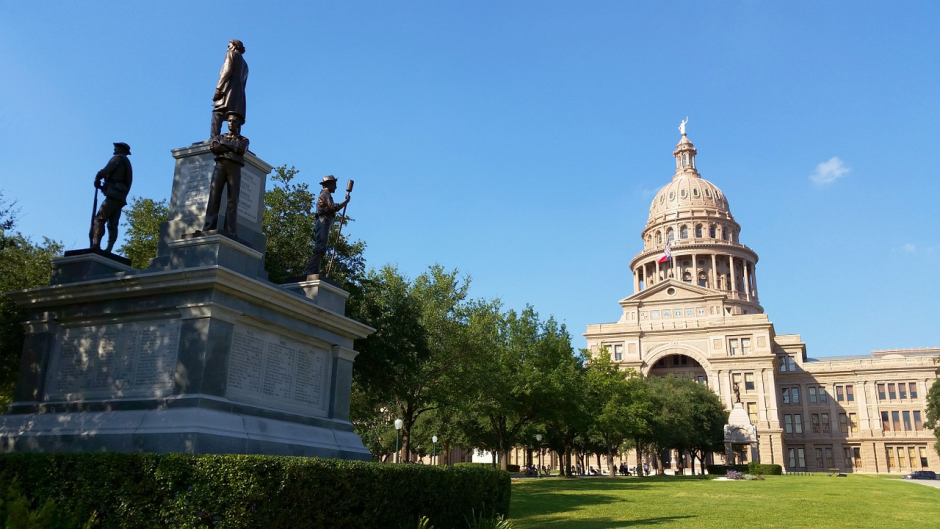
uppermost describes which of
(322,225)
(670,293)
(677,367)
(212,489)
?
(670,293)

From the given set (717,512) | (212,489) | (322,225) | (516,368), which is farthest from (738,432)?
(212,489)

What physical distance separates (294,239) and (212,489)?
49.9 ft

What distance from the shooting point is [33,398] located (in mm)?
11984

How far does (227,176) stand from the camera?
12.3 metres

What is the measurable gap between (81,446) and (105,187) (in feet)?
16.7

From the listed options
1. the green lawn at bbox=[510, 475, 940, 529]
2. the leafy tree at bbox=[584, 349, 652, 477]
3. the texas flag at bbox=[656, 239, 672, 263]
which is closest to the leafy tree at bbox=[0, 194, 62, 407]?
the green lawn at bbox=[510, 475, 940, 529]

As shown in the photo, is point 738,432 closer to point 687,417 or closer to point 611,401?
point 687,417

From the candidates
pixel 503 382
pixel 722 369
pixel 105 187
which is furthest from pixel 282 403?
pixel 722 369

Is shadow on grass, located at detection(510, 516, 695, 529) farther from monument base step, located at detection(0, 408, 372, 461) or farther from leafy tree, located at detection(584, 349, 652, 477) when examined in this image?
leafy tree, located at detection(584, 349, 652, 477)

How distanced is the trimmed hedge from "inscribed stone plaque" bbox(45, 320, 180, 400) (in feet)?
6.52

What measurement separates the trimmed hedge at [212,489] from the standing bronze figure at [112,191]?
16.1 ft

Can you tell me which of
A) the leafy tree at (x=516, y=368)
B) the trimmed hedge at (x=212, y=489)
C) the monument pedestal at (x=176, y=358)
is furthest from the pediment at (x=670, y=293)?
the trimmed hedge at (x=212, y=489)

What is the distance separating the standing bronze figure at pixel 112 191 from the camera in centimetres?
1314

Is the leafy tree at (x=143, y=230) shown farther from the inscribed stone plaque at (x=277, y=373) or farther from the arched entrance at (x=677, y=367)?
the arched entrance at (x=677, y=367)
